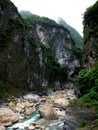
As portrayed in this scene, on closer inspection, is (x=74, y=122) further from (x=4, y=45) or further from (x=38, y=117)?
(x=4, y=45)

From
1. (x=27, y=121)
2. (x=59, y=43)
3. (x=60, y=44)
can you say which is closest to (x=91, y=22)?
(x=27, y=121)

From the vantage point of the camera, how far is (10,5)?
57.7 metres

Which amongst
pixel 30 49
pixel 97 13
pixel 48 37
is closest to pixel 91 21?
pixel 97 13

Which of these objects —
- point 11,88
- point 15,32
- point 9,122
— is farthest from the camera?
point 15,32

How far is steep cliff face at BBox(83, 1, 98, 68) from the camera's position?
119 feet

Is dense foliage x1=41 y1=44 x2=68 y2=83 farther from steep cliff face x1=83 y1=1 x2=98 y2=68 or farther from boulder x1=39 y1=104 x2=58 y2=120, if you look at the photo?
A: boulder x1=39 y1=104 x2=58 y2=120

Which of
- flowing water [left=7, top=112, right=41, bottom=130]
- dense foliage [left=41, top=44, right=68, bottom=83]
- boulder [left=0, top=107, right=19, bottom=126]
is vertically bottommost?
flowing water [left=7, top=112, right=41, bottom=130]

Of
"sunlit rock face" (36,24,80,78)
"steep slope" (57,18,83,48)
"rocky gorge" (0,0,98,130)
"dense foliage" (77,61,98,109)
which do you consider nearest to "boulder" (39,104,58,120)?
"rocky gorge" (0,0,98,130)

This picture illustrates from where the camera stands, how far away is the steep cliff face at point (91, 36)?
36.3 m

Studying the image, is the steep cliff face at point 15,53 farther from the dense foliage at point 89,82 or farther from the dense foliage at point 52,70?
the dense foliage at point 89,82

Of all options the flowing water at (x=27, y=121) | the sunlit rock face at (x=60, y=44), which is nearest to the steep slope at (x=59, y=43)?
the sunlit rock face at (x=60, y=44)

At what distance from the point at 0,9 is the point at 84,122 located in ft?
114

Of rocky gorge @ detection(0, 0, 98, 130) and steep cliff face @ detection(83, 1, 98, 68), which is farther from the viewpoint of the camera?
steep cliff face @ detection(83, 1, 98, 68)

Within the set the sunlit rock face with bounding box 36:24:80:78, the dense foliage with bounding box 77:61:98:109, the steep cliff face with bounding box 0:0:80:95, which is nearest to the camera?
the dense foliage with bounding box 77:61:98:109
